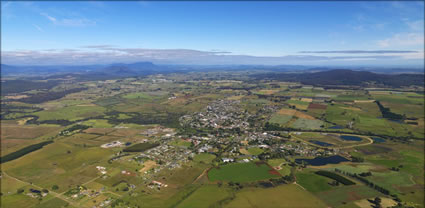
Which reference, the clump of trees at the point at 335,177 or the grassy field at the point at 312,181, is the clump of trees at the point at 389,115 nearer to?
the clump of trees at the point at 335,177

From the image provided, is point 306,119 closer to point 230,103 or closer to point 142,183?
point 230,103

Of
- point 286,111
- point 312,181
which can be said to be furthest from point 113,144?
point 286,111

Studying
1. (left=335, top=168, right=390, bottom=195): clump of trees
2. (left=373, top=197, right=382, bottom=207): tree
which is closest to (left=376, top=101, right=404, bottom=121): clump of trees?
(left=335, top=168, right=390, bottom=195): clump of trees

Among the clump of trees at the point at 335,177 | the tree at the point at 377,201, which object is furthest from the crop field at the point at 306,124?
the tree at the point at 377,201

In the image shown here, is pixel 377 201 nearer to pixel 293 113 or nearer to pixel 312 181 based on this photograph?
pixel 312 181

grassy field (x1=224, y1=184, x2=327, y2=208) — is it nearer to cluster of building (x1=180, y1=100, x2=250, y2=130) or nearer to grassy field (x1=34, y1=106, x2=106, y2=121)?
cluster of building (x1=180, y1=100, x2=250, y2=130)

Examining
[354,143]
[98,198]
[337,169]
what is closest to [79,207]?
[98,198]
